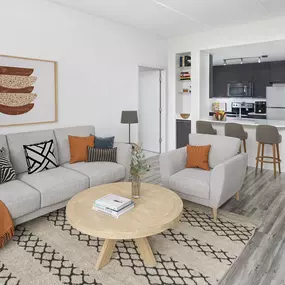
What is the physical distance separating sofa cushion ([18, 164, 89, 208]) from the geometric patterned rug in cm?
29

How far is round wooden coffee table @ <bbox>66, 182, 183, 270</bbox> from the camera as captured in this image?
2.01m

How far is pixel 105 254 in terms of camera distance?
88.0 inches

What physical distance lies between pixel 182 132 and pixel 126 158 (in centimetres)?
266

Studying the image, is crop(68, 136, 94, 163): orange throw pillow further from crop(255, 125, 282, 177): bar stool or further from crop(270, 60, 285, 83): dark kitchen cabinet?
crop(270, 60, 285, 83): dark kitchen cabinet

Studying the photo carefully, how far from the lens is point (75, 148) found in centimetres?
382

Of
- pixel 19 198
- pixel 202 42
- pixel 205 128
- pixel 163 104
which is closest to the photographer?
pixel 19 198

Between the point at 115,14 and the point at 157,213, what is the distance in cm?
349

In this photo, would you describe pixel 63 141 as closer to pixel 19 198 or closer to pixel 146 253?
pixel 19 198

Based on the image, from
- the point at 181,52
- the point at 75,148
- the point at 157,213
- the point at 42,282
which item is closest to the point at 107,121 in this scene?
the point at 75,148

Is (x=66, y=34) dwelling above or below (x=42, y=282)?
above

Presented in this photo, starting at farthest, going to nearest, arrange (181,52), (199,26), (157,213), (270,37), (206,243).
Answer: (181,52) < (199,26) < (270,37) < (206,243) < (157,213)

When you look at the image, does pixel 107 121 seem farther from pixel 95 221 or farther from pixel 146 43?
pixel 95 221

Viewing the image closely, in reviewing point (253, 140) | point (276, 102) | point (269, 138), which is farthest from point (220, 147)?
point (276, 102)

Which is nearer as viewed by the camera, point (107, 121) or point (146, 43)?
point (107, 121)
